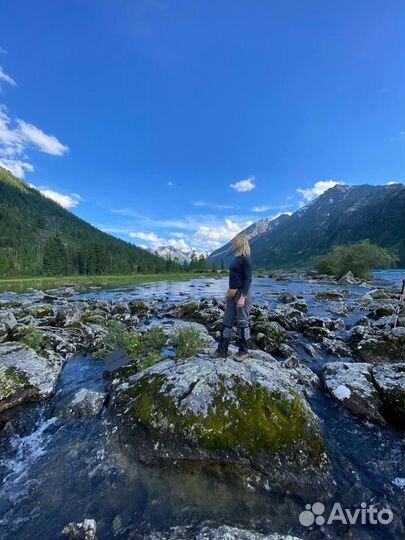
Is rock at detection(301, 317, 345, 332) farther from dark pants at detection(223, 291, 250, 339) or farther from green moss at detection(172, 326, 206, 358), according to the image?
dark pants at detection(223, 291, 250, 339)

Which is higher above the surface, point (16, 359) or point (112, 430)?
point (16, 359)

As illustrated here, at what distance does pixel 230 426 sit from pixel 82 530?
2.96 metres

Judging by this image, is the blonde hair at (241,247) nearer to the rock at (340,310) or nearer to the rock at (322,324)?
the rock at (322,324)

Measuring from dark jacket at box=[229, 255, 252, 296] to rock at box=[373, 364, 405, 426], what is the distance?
461 centimetres

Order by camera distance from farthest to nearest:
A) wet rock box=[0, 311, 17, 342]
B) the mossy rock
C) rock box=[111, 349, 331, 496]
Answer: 1. the mossy rock
2. wet rock box=[0, 311, 17, 342]
3. rock box=[111, 349, 331, 496]

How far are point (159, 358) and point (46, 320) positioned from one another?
10754 mm

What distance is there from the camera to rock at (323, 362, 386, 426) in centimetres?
749

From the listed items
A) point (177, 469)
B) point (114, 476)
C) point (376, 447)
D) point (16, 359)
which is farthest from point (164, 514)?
point (16, 359)

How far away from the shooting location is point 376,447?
6.35 meters

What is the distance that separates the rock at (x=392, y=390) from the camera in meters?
7.31

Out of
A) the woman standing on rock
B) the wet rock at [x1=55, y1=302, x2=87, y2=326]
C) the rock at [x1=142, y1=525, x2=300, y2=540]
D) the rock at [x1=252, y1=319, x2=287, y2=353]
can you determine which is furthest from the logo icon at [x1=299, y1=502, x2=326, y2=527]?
the wet rock at [x1=55, y1=302, x2=87, y2=326]

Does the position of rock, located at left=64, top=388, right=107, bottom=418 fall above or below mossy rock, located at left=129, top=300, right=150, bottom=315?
below

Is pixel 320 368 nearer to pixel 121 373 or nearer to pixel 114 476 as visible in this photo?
pixel 121 373

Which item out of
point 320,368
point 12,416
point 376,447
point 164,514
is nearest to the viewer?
point 164,514
